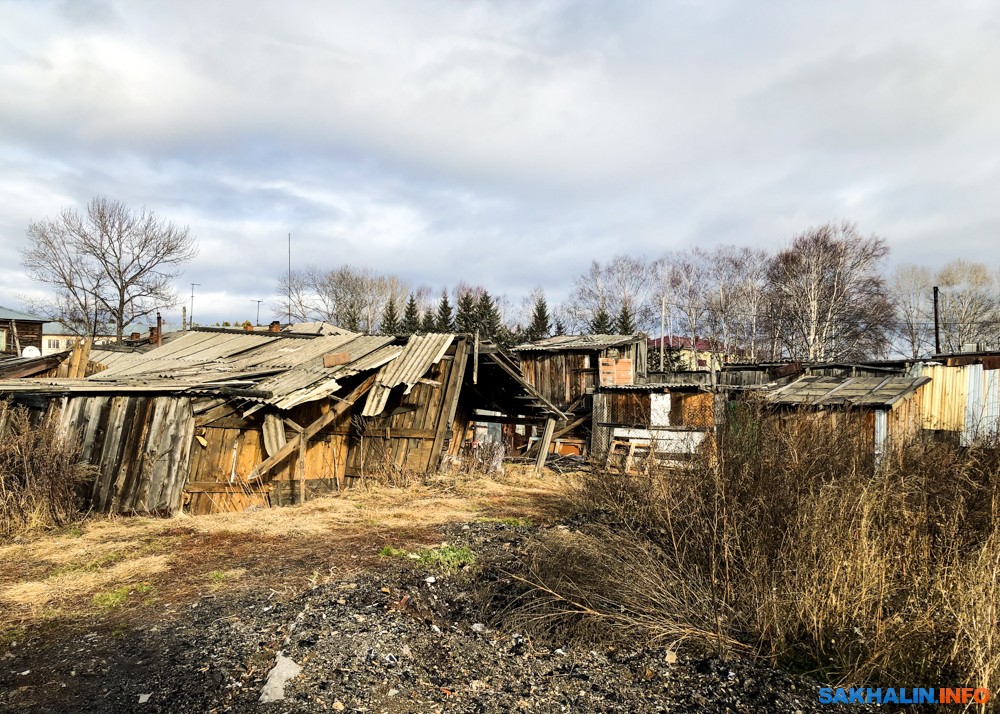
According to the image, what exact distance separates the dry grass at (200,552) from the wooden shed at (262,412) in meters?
0.82

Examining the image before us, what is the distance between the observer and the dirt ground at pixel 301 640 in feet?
12.4

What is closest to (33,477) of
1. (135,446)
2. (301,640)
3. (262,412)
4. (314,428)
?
(135,446)

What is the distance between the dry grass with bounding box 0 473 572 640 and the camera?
5340 mm

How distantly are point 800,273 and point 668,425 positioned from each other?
26509 mm

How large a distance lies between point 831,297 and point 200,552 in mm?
38171

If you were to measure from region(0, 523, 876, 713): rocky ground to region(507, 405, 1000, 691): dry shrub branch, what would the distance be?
0.35 meters

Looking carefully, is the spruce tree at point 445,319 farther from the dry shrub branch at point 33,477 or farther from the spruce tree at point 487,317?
the dry shrub branch at point 33,477

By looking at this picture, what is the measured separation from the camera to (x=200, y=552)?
6.83m

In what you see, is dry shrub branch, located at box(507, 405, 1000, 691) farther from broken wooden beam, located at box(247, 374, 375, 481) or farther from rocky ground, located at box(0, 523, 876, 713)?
broken wooden beam, located at box(247, 374, 375, 481)

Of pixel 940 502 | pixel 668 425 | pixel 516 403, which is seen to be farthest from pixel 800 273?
pixel 940 502

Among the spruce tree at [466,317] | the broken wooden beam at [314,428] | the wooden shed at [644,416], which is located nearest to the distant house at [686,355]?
the spruce tree at [466,317]

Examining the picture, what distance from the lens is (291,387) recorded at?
31.1ft

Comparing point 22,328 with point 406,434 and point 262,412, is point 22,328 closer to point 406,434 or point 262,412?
point 406,434

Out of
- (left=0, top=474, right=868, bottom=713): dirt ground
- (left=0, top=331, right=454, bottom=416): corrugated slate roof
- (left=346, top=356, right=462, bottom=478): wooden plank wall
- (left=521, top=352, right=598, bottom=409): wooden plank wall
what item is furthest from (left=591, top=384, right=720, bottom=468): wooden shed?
(left=0, top=474, right=868, bottom=713): dirt ground
